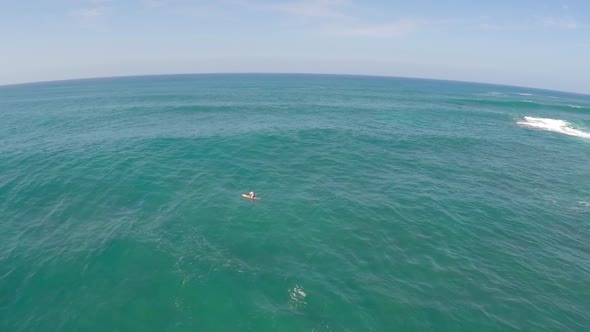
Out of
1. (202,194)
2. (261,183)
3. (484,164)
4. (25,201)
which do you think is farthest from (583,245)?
(25,201)

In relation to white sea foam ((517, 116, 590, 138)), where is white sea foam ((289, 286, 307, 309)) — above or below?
below

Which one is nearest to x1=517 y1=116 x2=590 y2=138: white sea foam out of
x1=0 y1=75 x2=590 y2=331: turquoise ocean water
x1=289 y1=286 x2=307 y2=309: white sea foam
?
x1=0 y1=75 x2=590 y2=331: turquoise ocean water

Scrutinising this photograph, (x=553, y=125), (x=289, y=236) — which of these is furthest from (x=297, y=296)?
(x=553, y=125)

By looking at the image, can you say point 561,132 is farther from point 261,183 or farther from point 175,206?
point 175,206

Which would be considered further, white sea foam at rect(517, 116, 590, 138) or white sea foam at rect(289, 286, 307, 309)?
white sea foam at rect(517, 116, 590, 138)

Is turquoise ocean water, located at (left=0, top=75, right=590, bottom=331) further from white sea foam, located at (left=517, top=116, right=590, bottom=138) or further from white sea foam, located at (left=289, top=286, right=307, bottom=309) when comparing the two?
white sea foam, located at (left=517, top=116, right=590, bottom=138)

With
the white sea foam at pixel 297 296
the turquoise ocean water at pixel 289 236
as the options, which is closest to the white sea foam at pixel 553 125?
the turquoise ocean water at pixel 289 236
